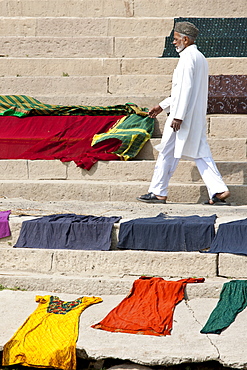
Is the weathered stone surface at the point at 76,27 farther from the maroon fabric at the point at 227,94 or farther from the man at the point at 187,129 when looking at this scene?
the man at the point at 187,129

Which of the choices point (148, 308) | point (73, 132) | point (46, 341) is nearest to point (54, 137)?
point (73, 132)

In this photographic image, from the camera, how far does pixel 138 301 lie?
466 cm

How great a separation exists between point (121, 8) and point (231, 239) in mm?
6544

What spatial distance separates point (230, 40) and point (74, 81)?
98.7 inches

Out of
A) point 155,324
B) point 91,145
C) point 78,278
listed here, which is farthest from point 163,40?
point 155,324

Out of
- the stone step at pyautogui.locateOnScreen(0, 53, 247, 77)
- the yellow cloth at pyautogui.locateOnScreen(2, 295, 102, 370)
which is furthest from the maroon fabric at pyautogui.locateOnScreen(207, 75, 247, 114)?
the yellow cloth at pyautogui.locateOnScreen(2, 295, 102, 370)

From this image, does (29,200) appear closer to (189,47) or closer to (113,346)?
(189,47)

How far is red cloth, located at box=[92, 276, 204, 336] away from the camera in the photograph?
167 inches

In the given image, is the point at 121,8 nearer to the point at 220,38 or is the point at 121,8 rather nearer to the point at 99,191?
the point at 220,38

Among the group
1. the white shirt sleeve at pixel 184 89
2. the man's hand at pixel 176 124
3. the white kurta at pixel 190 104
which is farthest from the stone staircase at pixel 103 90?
the white shirt sleeve at pixel 184 89

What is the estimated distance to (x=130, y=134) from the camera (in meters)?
7.41

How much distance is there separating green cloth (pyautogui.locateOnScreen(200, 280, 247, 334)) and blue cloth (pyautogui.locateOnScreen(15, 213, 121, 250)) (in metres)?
1.10

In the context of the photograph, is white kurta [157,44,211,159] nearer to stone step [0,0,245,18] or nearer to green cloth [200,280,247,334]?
green cloth [200,280,247,334]

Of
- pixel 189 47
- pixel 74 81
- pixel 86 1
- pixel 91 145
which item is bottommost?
pixel 91 145
